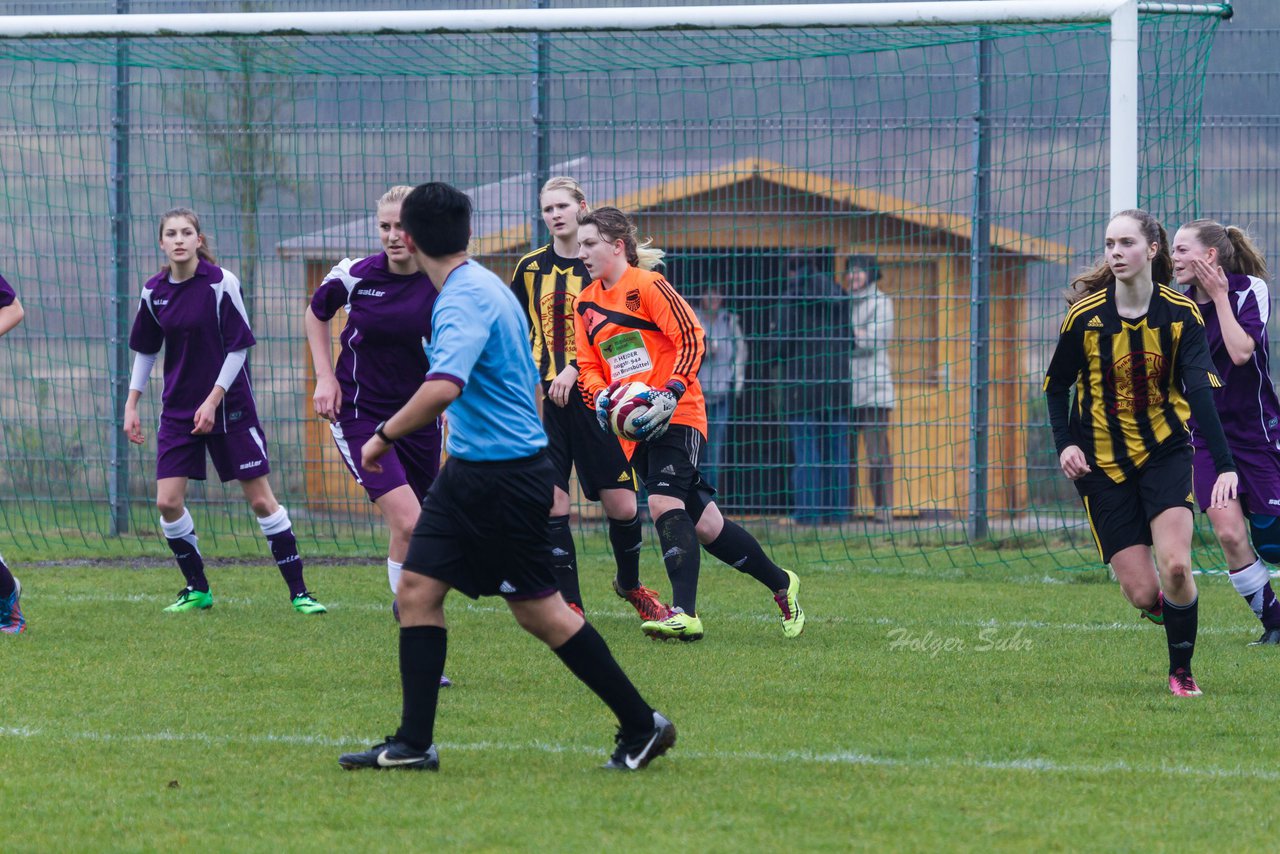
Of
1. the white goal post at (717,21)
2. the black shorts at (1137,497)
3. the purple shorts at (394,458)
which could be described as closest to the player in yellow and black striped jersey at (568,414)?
the purple shorts at (394,458)

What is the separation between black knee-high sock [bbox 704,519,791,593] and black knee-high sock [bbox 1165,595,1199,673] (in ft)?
6.72

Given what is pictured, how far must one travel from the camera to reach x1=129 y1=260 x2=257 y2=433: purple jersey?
26.0ft

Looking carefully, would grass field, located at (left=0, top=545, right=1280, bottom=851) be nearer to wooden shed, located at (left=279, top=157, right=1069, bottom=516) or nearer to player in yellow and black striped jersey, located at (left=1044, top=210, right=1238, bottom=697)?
player in yellow and black striped jersey, located at (left=1044, top=210, right=1238, bottom=697)

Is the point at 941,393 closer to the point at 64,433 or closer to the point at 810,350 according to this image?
the point at 810,350

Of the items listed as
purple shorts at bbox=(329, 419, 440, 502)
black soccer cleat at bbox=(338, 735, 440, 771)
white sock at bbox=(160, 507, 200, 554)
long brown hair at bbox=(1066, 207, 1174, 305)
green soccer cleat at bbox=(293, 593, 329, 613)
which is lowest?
green soccer cleat at bbox=(293, 593, 329, 613)

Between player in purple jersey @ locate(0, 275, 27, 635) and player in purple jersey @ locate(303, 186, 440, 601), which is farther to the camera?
player in purple jersey @ locate(0, 275, 27, 635)

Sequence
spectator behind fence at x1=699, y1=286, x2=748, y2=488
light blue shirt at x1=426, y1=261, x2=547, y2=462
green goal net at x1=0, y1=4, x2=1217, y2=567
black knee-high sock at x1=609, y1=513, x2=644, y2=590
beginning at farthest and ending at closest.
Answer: spectator behind fence at x1=699, y1=286, x2=748, y2=488, green goal net at x1=0, y1=4, x2=1217, y2=567, black knee-high sock at x1=609, y1=513, x2=644, y2=590, light blue shirt at x1=426, y1=261, x2=547, y2=462

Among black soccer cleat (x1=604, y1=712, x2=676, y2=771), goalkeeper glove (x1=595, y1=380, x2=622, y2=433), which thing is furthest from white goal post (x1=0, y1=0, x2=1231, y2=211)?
black soccer cleat (x1=604, y1=712, x2=676, y2=771)

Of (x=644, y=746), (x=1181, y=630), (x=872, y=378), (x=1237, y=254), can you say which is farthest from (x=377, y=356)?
(x=872, y=378)

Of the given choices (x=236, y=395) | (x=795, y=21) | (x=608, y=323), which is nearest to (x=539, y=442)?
(x=608, y=323)

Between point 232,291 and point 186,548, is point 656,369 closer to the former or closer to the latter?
point 232,291

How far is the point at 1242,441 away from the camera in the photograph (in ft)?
23.5

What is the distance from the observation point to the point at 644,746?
458 centimetres

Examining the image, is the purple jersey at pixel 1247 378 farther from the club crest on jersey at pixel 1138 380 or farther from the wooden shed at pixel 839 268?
the wooden shed at pixel 839 268
